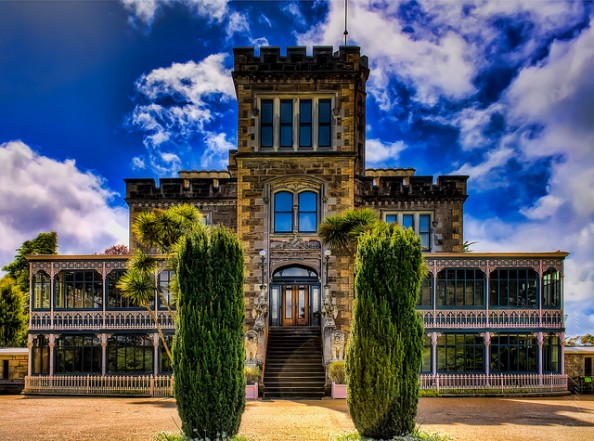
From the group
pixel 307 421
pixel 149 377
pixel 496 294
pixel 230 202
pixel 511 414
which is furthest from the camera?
pixel 230 202

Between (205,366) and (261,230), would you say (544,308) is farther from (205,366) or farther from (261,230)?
(205,366)

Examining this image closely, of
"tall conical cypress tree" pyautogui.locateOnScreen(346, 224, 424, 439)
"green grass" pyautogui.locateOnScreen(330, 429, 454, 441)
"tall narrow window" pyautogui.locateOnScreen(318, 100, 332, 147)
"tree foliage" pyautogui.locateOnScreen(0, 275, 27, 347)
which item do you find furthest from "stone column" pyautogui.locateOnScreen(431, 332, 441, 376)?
"tree foliage" pyautogui.locateOnScreen(0, 275, 27, 347)

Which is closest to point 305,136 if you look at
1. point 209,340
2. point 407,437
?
point 209,340

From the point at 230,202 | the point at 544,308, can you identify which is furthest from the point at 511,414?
the point at 230,202

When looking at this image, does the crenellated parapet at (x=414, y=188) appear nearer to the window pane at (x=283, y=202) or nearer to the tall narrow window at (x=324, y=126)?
the tall narrow window at (x=324, y=126)

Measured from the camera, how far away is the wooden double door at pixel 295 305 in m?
29.1

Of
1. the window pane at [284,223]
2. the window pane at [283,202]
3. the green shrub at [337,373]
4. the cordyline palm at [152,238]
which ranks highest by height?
the window pane at [283,202]

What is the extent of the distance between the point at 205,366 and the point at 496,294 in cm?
1840

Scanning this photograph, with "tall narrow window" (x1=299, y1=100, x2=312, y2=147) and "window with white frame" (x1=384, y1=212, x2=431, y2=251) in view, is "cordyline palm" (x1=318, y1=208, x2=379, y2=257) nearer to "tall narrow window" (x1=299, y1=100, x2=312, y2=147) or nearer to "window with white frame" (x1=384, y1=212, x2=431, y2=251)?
"tall narrow window" (x1=299, y1=100, x2=312, y2=147)

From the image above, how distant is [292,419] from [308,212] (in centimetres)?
1175

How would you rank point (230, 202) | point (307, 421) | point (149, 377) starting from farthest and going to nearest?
point (230, 202), point (149, 377), point (307, 421)

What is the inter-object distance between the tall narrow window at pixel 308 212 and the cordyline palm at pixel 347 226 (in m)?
2.93

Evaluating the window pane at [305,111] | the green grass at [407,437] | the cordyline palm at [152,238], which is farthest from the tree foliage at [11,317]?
the green grass at [407,437]

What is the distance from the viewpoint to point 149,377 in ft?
85.2
